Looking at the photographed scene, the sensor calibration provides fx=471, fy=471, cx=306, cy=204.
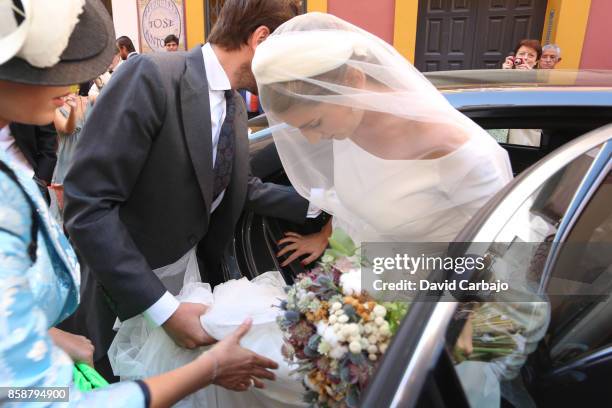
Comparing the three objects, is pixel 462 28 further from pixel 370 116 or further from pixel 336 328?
pixel 336 328

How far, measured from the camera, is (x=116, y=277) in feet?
4.24

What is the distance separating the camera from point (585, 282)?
43.0 inches

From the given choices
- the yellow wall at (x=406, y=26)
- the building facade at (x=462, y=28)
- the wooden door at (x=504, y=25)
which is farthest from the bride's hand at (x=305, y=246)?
the wooden door at (x=504, y=25)

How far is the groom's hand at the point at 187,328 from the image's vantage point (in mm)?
1388

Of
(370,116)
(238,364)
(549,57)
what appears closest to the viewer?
(238,364)

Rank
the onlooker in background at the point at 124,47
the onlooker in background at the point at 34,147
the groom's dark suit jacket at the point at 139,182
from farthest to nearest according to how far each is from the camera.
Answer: the onlooker in background at the point at 124,47
the onlooker in background at the point at 34,147
the groom's dark suit jacket at the point at 139,182

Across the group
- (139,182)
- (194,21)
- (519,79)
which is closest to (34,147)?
(139,182)

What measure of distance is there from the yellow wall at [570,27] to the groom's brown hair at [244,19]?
6.44 meters

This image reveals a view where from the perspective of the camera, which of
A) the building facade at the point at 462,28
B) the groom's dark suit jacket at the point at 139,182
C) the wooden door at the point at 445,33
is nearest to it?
the groom's dark suit jacket at the point at 139,182

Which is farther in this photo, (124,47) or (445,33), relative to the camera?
(445,33)

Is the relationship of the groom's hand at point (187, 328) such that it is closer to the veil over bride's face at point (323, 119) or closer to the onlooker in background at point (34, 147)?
the veil over bride's face at point (323, 119)

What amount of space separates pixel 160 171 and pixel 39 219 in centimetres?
62

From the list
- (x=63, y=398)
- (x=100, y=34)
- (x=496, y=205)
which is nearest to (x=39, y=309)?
(x=63, y=398)

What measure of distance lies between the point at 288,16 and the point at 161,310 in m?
1.01
